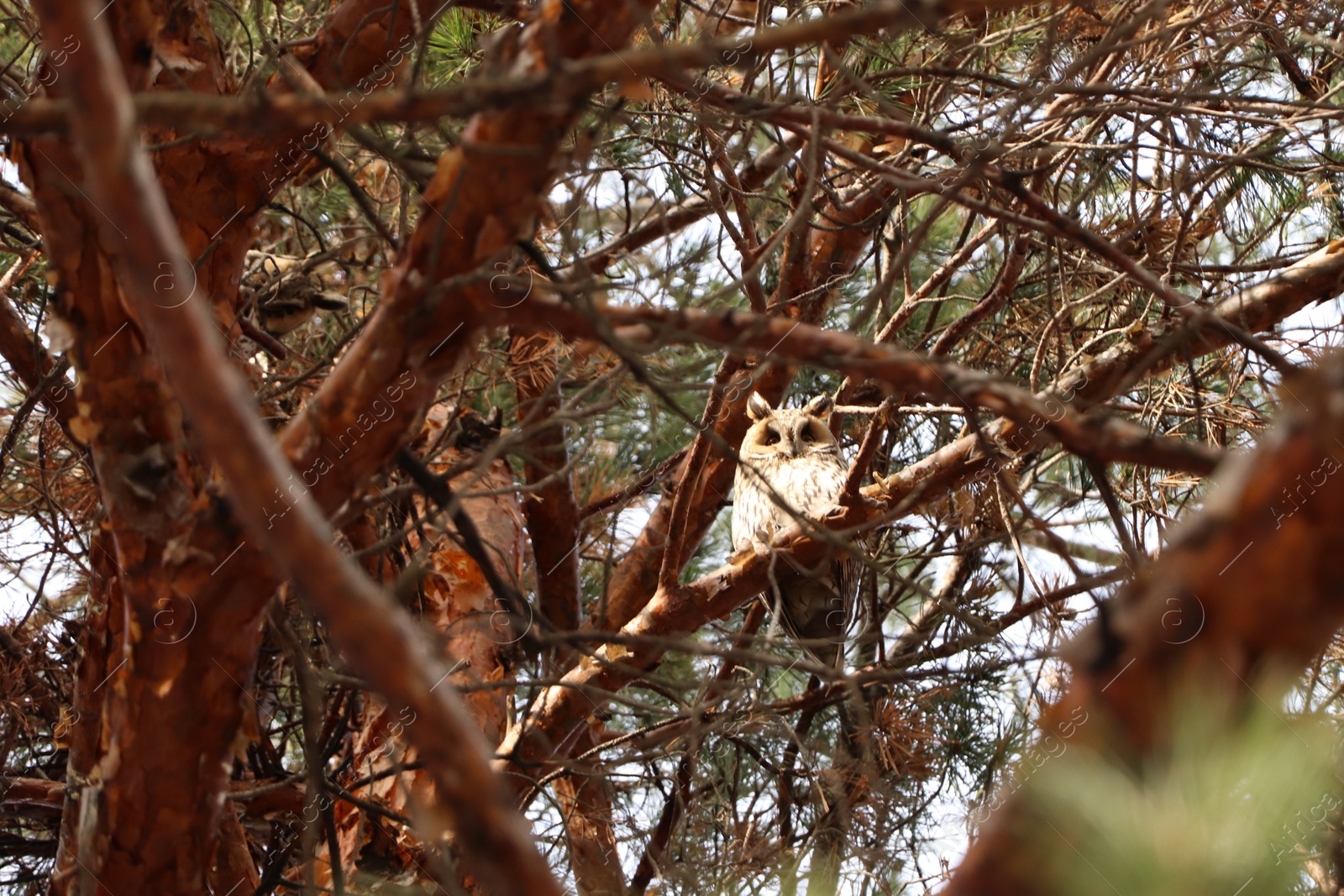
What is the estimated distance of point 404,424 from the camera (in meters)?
1.22

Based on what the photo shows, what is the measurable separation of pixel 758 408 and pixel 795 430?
18 cm

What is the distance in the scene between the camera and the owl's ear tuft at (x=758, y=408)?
3.83 metres

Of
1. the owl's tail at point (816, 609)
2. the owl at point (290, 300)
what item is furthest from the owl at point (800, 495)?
the owl at point (290, 300)

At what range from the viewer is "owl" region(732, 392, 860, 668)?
3338mm

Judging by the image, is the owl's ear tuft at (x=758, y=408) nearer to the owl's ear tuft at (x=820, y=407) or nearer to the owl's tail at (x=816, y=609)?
the owl's ear tuft at (x=820, y=407)

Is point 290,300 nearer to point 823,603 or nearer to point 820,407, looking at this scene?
point 823,603

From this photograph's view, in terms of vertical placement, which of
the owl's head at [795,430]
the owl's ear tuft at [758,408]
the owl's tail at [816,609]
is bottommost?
the owl's tail at [816,609]

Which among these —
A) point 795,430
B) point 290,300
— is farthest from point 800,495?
point 290,300

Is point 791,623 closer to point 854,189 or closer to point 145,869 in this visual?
point 854,189

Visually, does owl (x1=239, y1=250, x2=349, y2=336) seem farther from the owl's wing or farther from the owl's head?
the owl's head

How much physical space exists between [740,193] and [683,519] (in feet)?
2.70

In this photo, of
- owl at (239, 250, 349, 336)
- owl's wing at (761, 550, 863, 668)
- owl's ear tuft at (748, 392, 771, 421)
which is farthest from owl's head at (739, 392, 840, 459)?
owl at (239, 250, 349, 336)

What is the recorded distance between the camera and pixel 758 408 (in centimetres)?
403

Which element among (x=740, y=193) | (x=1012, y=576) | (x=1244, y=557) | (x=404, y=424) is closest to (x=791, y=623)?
(x=1012, y=576)
